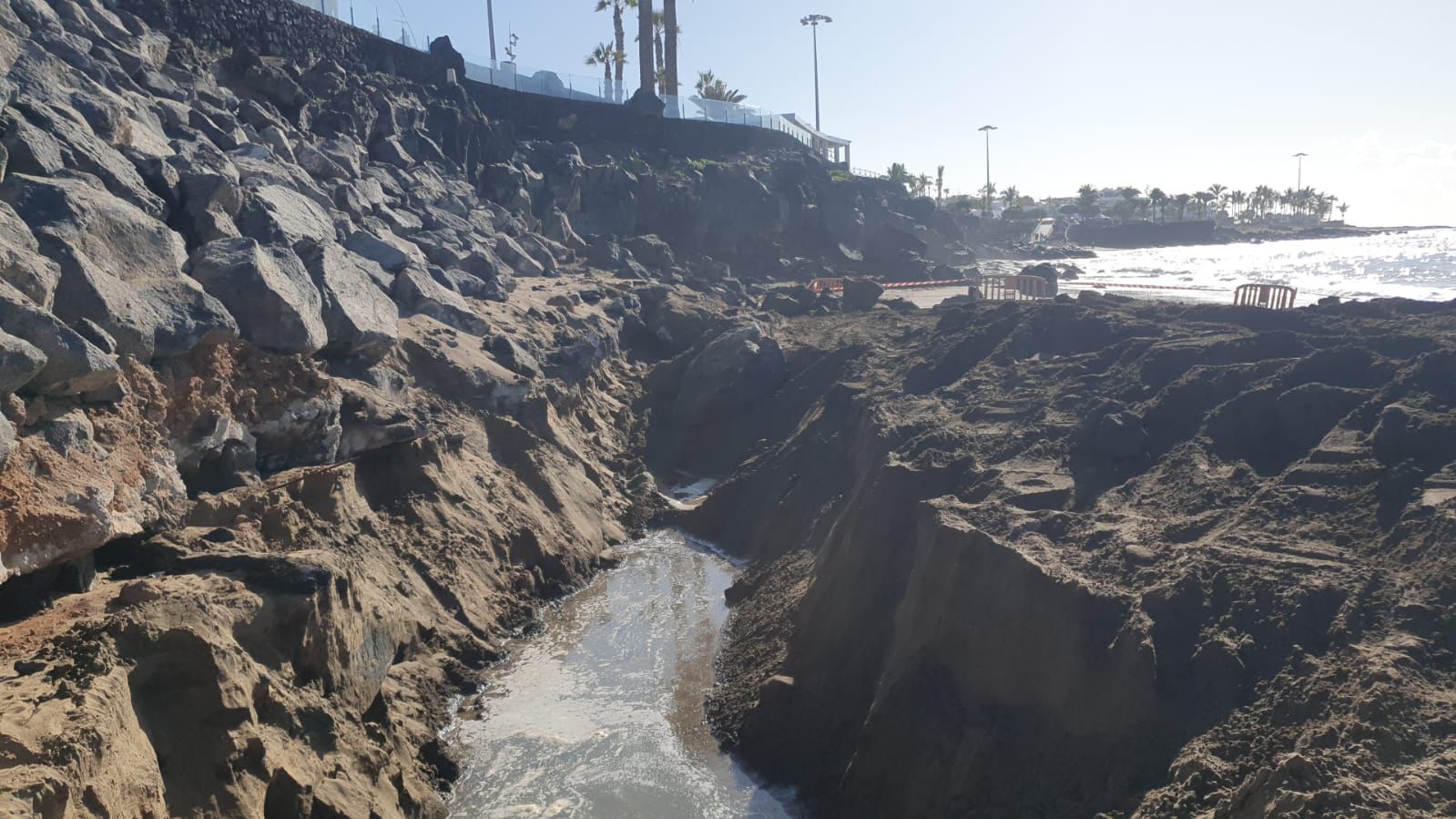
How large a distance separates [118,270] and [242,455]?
232cm

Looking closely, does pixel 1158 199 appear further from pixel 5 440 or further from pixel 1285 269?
pixel 5 440

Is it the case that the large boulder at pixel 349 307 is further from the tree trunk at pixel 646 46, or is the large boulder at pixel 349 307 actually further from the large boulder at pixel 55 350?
the tree trunk at pixel 646 46

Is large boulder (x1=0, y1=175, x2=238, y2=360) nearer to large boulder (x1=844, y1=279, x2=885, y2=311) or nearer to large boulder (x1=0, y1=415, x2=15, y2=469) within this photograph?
large boulder (x1=0, y1=415, x2=15, y2=469)

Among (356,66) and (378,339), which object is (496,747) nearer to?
(378,339)

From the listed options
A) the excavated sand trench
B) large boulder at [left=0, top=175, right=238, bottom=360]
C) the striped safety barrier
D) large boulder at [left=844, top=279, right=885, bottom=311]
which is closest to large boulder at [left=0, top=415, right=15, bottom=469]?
large boulder at [left=0, top=175, right=238, bottom=360]

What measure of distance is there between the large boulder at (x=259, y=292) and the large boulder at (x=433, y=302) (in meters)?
5.40

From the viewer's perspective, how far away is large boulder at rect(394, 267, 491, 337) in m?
17.9

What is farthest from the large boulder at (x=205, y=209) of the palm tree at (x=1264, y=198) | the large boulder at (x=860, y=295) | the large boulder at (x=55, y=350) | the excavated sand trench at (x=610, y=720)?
the palm tree at (x=1264, y=198)

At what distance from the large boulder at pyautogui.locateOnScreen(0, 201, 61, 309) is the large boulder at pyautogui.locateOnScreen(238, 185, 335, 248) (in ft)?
13.7

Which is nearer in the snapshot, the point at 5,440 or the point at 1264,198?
the point at 5,440

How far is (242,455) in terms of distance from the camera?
11078mm

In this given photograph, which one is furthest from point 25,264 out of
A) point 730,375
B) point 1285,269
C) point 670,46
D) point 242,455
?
point 1285,269

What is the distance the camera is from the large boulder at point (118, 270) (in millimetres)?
9547

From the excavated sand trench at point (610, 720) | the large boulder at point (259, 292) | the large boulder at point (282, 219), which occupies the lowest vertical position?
the excavated sand trench at point (610, 720)
